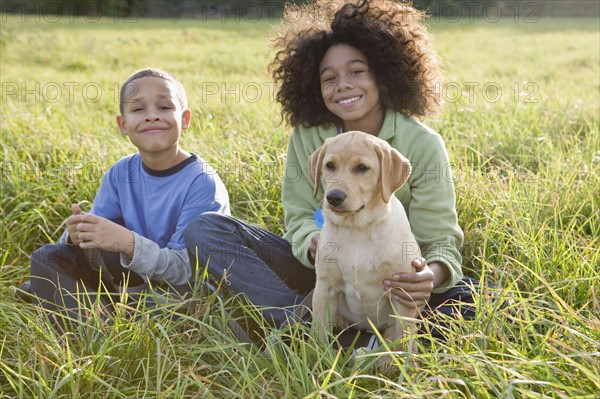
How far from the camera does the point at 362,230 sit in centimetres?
275

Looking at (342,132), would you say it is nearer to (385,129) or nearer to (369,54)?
(385,129)

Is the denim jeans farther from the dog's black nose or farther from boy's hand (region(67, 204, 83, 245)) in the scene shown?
the dog's black nose

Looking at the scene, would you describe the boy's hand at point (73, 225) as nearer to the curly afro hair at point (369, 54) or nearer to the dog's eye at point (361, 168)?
the curly afro hair at point (369, 54)

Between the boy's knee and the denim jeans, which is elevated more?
the boy's knee

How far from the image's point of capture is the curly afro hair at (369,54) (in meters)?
3.47

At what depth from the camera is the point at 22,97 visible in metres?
7.76

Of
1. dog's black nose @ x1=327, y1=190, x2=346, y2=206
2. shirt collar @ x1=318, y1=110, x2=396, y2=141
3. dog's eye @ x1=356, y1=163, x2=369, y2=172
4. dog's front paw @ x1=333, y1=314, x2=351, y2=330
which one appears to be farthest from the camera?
shirt collar @ x1=318, y1=110, x2=396, y2=141

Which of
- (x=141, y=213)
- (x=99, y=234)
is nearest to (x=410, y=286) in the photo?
(x=99, y=234)

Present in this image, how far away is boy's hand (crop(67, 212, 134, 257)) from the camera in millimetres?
3135

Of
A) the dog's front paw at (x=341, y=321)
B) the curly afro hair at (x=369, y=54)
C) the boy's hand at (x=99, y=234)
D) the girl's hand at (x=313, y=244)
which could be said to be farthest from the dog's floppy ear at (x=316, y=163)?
the boy's hand at (x=99, y=234)

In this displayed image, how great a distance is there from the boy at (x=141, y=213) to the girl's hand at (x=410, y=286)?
3.74 ft

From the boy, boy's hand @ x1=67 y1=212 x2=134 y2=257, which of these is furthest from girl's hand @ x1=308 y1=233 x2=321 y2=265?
boy's hand @ x1=67 y1=212 x2=134 y2=257

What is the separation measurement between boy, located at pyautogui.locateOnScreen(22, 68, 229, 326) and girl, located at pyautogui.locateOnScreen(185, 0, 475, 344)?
25 cm

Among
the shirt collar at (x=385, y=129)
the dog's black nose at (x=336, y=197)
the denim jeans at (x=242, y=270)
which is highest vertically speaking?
the shirt collar at (x=385, y=129)
